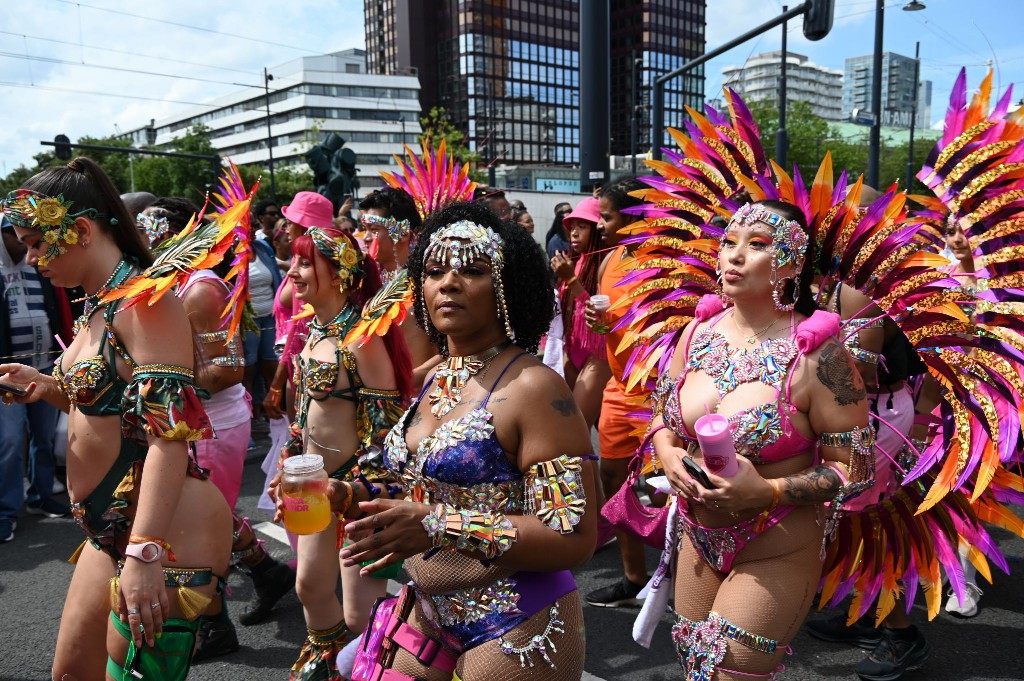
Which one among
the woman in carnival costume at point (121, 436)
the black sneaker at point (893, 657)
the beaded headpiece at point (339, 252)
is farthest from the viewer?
the beaded headpiece at point (339, 252)

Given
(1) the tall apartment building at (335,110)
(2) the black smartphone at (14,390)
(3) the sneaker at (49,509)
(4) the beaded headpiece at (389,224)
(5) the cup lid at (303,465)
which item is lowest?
(3) the sneaker at (49,509)

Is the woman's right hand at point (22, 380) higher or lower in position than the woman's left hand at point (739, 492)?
higher

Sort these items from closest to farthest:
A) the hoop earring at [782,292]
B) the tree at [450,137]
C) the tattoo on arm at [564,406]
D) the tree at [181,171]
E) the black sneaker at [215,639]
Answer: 1. the tattoo on arm at [564,406]
2. the hoop earring at [782,292]
3. the black sneaker at [215,639]
4. the tree at [450,137]
5. the tree at [181,171]

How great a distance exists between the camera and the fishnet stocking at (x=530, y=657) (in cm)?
194

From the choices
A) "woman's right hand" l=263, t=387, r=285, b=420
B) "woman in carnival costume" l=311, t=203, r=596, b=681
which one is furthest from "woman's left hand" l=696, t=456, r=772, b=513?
"woman's right hand" l=263, t=387, r=285, b=420

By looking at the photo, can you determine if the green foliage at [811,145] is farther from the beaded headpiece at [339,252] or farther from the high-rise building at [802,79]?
the high-rise building at [802,79]

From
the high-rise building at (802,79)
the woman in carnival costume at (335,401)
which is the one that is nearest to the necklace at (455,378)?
the woman in carnival costume at (335,401)

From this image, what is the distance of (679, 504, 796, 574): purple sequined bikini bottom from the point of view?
8.06 feet

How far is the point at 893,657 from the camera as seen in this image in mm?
3482

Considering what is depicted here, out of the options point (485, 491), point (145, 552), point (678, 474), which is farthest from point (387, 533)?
point (678, 474)

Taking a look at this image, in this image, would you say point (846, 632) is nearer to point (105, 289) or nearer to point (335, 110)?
point (105, 289)

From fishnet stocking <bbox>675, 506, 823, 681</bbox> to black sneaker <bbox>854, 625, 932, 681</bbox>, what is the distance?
1.29m

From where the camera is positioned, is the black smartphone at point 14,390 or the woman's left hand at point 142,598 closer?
the woman's left hand at point 142,598

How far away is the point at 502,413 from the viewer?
199cm
